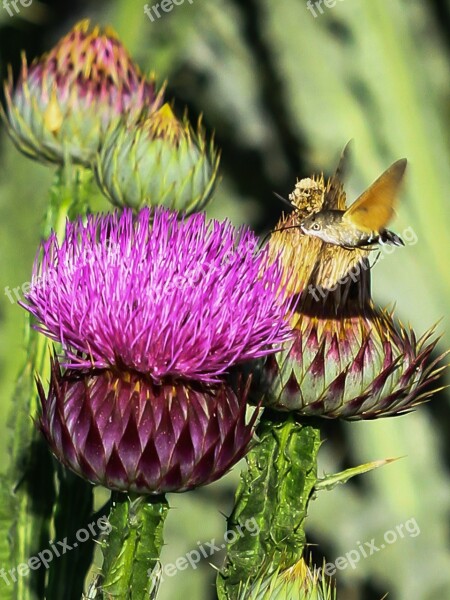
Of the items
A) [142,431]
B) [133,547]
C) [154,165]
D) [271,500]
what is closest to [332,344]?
[271,500]

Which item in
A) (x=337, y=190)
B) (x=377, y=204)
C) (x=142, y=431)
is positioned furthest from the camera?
(x=337, y=190)

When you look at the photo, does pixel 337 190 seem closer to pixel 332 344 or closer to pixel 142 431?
pixel 332 344

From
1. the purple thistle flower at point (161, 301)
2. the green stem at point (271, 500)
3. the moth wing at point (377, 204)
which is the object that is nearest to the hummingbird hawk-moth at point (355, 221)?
the moth wing at point (377, 204)

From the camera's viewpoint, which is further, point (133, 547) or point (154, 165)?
point (154, 165)

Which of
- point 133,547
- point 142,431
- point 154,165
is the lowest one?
point 133,547

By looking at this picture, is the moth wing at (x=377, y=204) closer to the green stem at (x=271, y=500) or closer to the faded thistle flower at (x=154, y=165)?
the green stem at (x=271, y=500)

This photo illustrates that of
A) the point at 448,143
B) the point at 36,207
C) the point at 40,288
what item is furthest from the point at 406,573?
the point at 40,288
